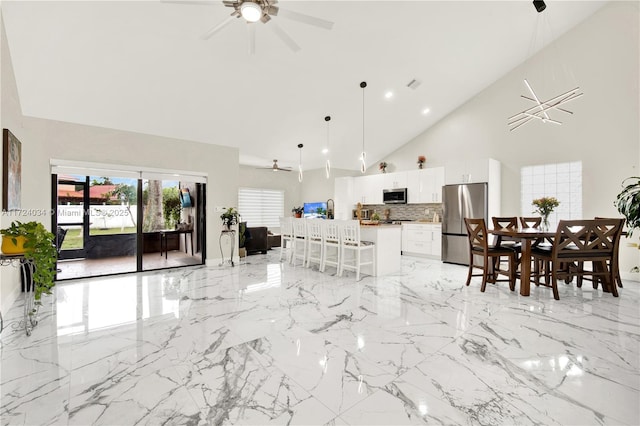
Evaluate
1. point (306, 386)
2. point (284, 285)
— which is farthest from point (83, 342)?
point (284, 285)

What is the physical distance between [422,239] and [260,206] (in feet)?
16.2

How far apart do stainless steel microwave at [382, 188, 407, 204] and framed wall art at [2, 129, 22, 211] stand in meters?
6.68

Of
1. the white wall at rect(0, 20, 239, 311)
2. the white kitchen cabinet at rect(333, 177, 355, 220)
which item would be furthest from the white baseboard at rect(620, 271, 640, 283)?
the white wall at rect(0, 20, 239, 311)

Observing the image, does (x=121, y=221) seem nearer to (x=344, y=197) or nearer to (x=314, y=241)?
(x=314, y=241)

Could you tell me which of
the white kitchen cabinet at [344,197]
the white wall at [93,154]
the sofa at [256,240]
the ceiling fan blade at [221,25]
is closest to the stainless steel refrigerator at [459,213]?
the white kitchen cabinet at [344,197]

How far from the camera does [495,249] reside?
13.5 ft

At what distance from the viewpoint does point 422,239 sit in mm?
6730

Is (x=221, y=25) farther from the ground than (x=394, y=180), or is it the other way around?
(x=221, y=25)

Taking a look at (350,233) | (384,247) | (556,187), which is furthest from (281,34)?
(556,187)

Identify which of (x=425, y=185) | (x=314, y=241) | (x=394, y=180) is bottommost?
(x=314, y=241)

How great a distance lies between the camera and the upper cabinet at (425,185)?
6.52m

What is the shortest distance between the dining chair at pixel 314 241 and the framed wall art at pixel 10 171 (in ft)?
13.0

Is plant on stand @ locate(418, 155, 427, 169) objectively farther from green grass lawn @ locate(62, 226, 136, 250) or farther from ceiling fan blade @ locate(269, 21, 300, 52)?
green grass lawn @ locate(62, 226, 136, 250)

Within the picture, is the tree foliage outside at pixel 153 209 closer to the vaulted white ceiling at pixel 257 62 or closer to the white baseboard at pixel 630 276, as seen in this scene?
the vaulted white ceiling at pixel 257 62
